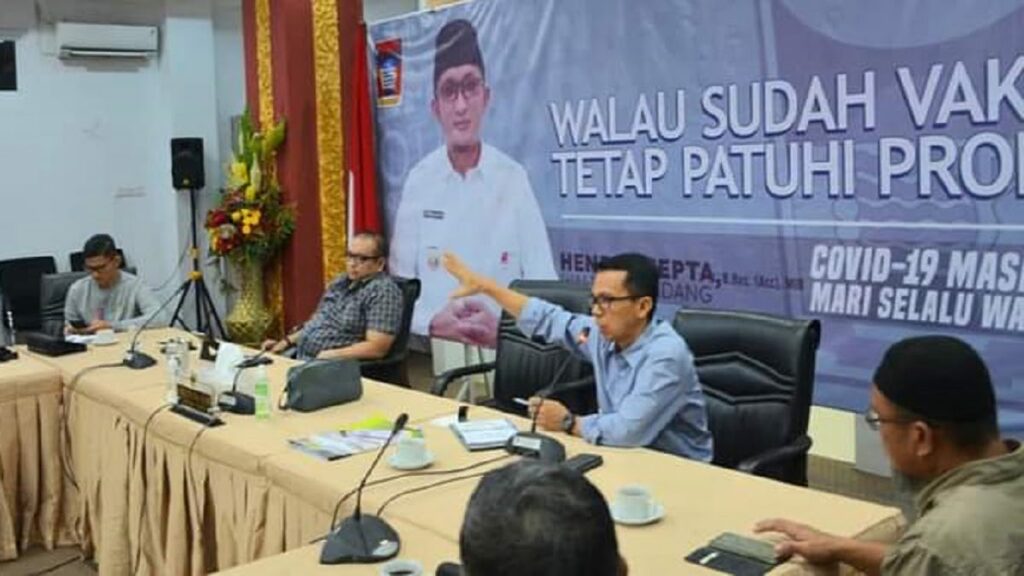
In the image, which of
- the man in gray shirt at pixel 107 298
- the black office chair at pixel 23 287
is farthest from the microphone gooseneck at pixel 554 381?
the black office chair at pixel 23 287

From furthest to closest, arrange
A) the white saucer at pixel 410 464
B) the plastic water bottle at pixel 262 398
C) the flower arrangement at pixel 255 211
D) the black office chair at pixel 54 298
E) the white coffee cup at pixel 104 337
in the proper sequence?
the flower arrangement at pixel 255 211
the black office chair at pixel 54 298
the white coffee cup at pixel 104 337
the plastic water bottle at pixel 262 398
the white saucer at pixel 410 464

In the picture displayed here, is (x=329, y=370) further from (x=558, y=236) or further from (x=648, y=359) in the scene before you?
(x=558, y=236)

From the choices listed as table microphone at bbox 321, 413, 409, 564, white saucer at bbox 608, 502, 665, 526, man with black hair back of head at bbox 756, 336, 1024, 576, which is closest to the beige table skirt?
table microphone at bbox 321, 413, 409, 564

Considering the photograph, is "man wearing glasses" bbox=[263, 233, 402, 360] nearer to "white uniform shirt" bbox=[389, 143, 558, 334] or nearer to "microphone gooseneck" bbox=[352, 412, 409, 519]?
"white uniform shirt" bbox=[389, 143, 558, 334]

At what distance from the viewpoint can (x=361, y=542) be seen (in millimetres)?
1931

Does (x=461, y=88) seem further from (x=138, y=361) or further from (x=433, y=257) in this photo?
(x=138, y=361)

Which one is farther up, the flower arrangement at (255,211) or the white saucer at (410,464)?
the flower arrangement at (255,211)

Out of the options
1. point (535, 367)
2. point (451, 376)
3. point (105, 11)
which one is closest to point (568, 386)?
point (535, 367)

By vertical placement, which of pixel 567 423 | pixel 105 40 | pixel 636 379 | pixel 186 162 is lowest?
pixel 567 423

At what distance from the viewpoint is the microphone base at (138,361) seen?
12.5ft

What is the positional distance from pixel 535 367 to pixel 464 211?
59.9 inches

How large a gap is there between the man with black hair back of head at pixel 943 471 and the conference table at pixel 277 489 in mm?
245

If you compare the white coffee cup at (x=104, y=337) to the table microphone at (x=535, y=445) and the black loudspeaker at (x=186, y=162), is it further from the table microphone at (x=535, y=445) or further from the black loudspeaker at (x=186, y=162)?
the black loudspeaker at (x=186, y=162)

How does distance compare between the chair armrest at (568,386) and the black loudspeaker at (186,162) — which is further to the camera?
the black loudspeaker at (186,162)
